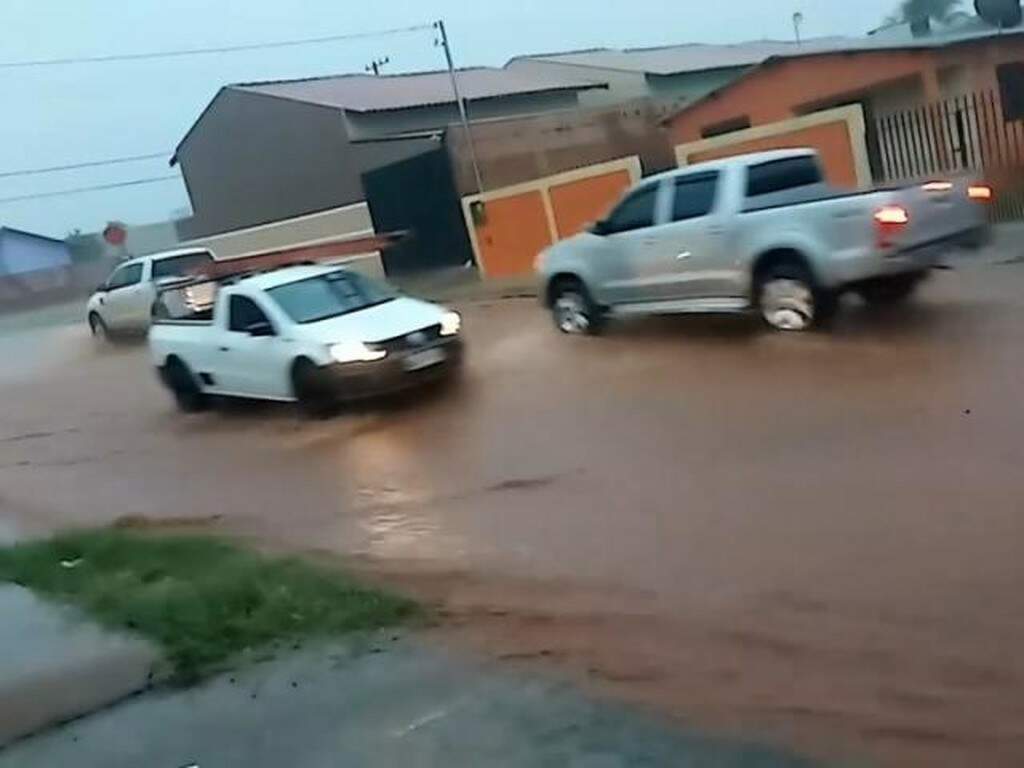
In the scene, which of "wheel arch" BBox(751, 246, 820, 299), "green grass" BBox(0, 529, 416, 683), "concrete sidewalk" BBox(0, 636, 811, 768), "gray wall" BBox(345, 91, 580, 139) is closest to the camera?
"concrete sidewalk" BBox(0, 636, 811, 768)

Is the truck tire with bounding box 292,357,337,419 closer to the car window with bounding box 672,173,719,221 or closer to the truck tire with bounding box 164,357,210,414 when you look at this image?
the truck tire with bounding box 164,357,210,414

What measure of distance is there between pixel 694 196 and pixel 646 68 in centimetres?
3405

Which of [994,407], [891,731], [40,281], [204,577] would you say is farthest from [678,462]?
[40,281]

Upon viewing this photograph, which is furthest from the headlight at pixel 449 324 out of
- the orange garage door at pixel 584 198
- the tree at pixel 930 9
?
the tree at pixel 930 9

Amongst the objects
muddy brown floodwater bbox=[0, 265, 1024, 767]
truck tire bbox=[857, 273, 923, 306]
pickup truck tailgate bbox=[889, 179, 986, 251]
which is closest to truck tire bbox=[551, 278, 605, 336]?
muddy brown floodwater bbox=[0, 265, 1024, 767]

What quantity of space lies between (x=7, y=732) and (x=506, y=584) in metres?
2.63

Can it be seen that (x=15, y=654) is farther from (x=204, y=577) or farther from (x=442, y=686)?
(x=442, y=686)

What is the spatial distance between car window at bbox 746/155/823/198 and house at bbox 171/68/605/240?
20.7m

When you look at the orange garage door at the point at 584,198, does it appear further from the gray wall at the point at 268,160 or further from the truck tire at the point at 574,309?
the gray wall at the point at 268,160

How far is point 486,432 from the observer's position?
1108 cm

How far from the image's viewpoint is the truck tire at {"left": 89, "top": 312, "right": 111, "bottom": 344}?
25.9 m

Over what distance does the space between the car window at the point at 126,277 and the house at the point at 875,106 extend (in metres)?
11.1

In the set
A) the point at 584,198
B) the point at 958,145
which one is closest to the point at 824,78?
the point at 584,198

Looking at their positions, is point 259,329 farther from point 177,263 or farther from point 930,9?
point 930,9
